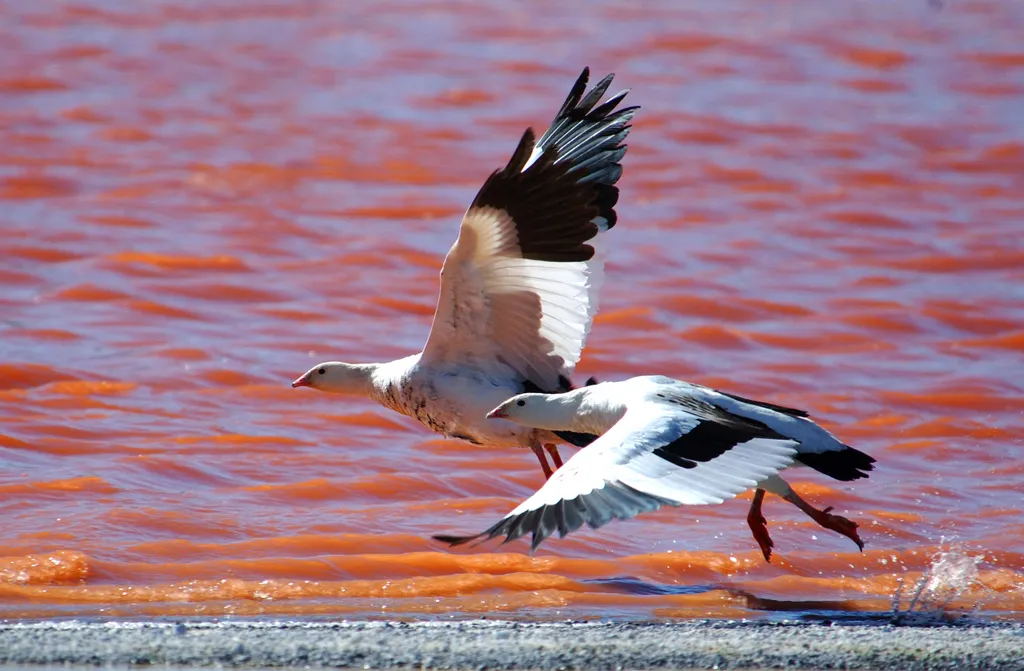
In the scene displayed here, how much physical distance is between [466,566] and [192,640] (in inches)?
71.9

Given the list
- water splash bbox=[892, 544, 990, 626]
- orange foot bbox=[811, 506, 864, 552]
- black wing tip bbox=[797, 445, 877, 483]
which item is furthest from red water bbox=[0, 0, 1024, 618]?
black wing tip bbox=[797, 445, 877, 483]

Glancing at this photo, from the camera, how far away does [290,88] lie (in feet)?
50.0

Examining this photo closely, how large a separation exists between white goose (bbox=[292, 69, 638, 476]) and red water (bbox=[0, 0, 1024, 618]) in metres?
0.62

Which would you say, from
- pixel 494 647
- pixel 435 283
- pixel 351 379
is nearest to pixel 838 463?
pixel 494 647

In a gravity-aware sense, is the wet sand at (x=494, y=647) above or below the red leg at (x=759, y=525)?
below

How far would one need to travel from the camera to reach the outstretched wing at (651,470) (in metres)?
4.34

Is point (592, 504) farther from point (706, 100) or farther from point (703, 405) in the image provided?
point (706, 100)

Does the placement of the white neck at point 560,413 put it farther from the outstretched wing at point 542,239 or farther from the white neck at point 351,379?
the white neck at point 351,379

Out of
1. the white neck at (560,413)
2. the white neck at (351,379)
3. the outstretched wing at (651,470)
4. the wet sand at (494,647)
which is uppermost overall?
the white neck at (351,379)

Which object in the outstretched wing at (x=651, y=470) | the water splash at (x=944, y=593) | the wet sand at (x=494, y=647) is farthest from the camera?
the water splash at (x=944, y=593)

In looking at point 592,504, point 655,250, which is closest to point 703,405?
point 592,504

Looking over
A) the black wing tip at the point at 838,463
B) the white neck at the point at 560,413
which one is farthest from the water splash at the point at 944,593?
the white neck at the point at 560,413

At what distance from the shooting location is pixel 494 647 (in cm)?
429

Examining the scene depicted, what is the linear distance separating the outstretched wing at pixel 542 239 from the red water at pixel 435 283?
95 centimetres
